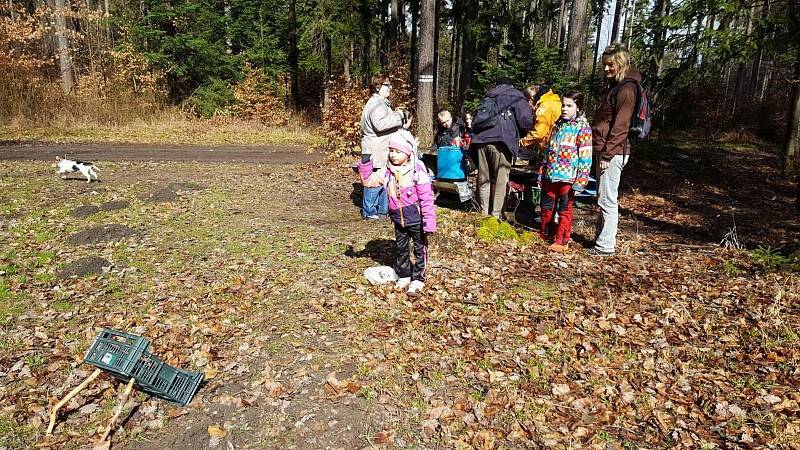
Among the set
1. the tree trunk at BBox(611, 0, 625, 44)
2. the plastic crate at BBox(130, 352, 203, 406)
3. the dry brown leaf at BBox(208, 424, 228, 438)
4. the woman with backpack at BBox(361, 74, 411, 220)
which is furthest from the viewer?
the tree trunk at BBox(611, 0, 625, 44)

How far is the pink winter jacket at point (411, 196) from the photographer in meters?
5.04

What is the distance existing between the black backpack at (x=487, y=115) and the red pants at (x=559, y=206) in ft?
3.73

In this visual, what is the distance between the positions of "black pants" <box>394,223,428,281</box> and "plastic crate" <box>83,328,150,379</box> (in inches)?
105

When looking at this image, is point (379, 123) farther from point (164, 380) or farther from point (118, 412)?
point (118, 412)

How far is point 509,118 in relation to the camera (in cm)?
706

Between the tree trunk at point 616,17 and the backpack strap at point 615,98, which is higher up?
the tree trunk at point 616,17

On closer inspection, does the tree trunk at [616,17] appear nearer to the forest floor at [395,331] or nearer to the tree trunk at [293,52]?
the tree trunk at [293,52]

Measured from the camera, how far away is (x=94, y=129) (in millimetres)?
18391

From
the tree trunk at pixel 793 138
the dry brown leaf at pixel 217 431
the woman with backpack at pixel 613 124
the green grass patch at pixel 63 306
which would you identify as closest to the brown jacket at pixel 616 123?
the woman with backpack at pixel 613 124

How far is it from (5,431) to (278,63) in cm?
2438

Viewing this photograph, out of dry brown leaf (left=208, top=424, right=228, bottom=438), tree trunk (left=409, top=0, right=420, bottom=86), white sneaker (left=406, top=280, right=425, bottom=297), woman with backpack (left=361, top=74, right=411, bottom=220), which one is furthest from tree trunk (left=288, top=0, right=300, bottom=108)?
dry brown leaf (left=208, top=424, right=228, bottom=438)

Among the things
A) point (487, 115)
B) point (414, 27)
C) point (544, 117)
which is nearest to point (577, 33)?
point (544, 117)

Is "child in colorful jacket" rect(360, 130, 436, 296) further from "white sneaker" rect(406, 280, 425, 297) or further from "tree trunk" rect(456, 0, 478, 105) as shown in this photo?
"tree trunk" rect(456, 0, 478, 105)

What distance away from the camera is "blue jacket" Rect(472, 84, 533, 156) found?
705 centimetres
